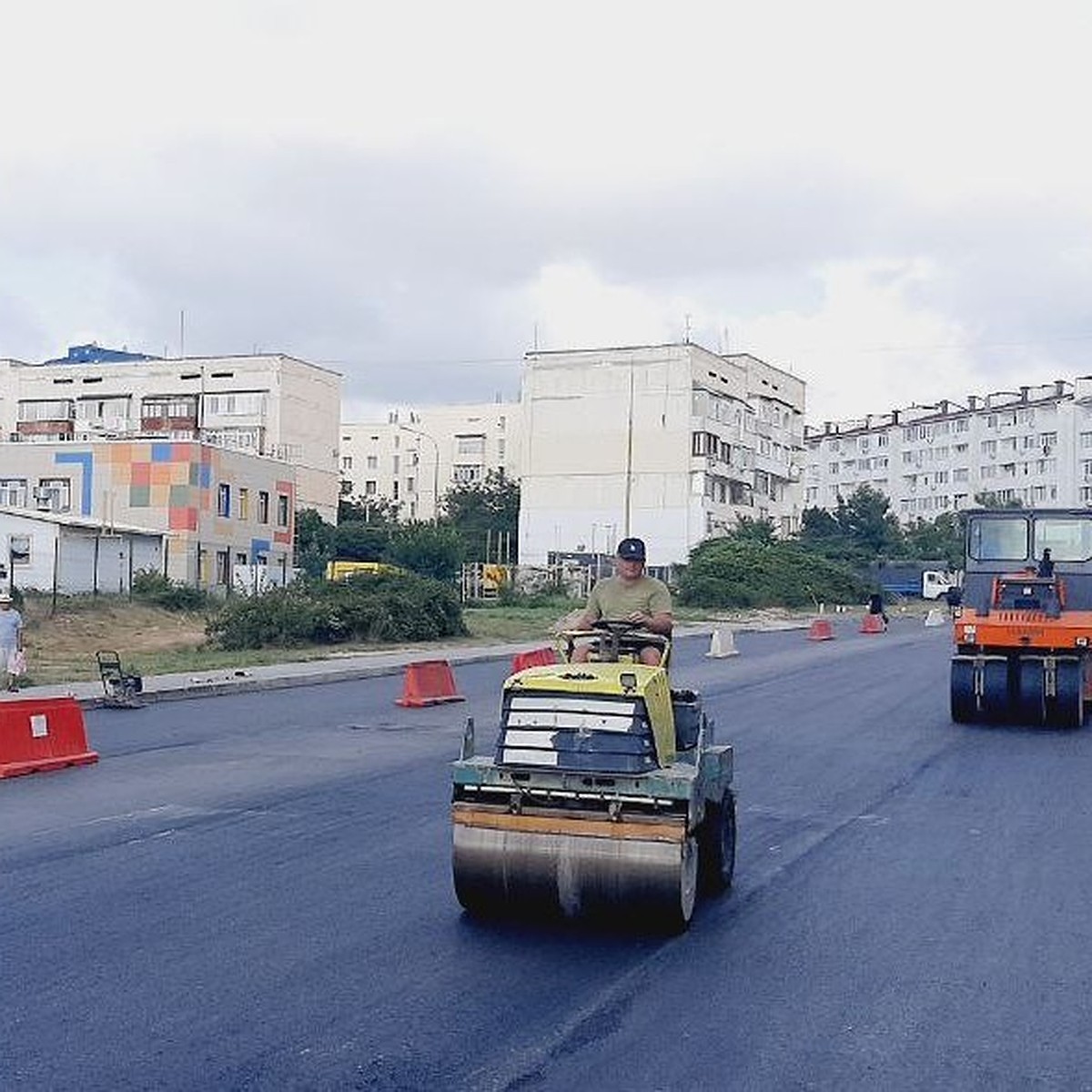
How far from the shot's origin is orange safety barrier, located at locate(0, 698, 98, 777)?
1465 cm

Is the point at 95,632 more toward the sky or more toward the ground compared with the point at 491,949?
more toward the sky

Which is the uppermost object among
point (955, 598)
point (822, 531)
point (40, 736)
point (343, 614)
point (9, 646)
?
point (822, 531)

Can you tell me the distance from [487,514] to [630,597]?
99.4 meters

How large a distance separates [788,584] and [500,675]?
4920 cm

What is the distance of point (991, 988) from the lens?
24.3ft

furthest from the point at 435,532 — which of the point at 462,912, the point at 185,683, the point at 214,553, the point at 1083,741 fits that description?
the point at 462,912

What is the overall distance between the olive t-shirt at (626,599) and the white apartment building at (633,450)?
260 ft

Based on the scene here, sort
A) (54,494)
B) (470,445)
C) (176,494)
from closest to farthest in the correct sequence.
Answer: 1. (176,494)
2. (54,494)
3. (470,445)

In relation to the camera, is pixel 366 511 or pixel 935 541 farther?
pixel 366 511

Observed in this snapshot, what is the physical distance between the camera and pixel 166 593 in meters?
51.9

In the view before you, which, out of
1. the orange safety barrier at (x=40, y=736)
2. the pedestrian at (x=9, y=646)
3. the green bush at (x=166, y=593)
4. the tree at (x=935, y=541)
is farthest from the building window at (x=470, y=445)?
the orange safety barrier at (x=40, y=736)

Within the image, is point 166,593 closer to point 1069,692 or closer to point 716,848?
point 1069,692

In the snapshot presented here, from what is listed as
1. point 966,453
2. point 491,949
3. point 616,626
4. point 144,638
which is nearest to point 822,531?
point 966,453

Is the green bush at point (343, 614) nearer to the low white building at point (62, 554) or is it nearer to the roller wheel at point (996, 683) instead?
the low white building at point (62, 554)
